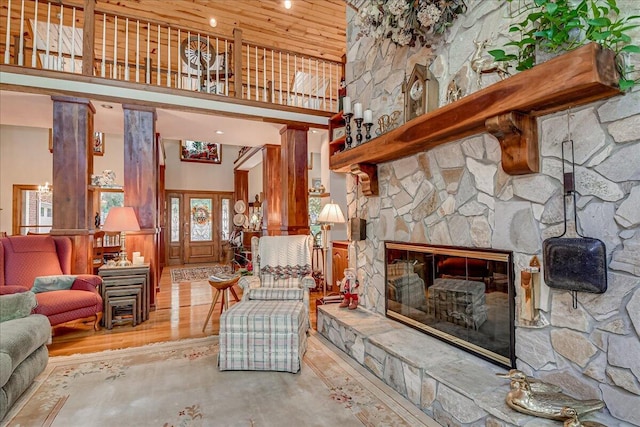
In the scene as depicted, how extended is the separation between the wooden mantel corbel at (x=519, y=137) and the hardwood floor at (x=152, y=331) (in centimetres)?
278

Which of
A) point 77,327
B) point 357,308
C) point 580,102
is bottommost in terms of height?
point 77,327

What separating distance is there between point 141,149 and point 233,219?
5587 mm

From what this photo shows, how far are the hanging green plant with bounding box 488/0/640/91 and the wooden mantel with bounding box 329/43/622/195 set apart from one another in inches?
3.6

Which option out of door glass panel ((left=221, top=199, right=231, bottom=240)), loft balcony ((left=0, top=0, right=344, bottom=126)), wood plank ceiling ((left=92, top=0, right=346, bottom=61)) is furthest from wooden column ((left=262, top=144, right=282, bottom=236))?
door glass panel ((left=221, top=199, right=231, bottom=240))

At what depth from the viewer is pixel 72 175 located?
13.5ft

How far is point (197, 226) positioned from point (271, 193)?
413cm

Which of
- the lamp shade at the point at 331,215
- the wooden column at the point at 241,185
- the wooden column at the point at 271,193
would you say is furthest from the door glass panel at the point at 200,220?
the lamp shade at the point at 331,215

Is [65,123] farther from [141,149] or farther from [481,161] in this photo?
[481,161]

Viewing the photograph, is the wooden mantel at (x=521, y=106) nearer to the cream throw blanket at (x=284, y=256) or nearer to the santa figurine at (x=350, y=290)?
the santa figurine at (x=350, y=290)

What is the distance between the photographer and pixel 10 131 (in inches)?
285

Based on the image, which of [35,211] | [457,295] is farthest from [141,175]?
[35,211]

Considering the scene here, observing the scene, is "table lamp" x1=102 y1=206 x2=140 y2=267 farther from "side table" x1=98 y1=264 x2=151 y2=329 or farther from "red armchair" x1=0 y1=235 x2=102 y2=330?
"red armchair" x1=0 y1=235 x2=102 y2=330

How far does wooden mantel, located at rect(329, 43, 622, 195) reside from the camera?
141 cm

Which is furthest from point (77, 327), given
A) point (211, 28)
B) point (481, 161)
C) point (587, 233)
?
point (211, 28)
